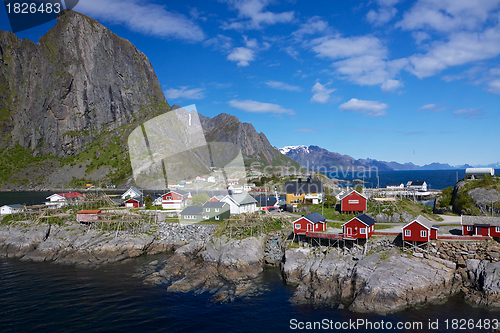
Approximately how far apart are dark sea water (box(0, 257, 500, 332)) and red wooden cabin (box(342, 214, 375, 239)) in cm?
1036

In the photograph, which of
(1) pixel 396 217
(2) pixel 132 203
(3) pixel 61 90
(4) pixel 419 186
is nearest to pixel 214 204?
(2) pixel 132 203

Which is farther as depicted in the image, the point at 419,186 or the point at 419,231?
the point at 419,186

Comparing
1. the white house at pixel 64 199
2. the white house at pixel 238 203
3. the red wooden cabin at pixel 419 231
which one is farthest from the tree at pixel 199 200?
the red wooden cabin at pixel 419 231

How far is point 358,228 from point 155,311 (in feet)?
79.5

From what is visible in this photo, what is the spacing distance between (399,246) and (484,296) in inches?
360

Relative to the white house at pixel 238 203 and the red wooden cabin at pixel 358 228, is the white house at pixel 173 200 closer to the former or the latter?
the white house at pixel 238 203

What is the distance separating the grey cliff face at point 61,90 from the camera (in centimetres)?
17412

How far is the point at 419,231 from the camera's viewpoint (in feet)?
108

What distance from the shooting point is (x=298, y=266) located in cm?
3325

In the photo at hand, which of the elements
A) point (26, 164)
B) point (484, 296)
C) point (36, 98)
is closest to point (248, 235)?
point (484, 296)

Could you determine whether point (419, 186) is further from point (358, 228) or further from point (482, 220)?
point (358, 228)

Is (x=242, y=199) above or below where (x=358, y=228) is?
above

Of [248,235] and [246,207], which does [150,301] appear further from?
[246,207]

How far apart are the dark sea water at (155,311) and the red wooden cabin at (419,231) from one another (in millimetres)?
7342
